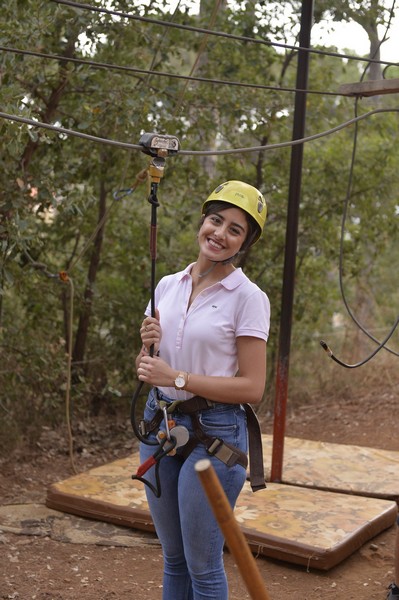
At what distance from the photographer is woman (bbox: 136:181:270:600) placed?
2510 millimetres

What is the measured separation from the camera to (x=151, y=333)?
2.58m

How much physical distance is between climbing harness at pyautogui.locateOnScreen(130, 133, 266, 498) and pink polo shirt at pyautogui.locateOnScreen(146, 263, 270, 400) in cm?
6

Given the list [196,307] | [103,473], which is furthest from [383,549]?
[196,307]

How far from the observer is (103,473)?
5031 millimetres

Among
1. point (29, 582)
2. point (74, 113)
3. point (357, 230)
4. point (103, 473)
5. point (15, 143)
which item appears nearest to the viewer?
point (29, 582)

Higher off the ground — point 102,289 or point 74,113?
point 74,113

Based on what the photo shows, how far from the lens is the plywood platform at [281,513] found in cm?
406

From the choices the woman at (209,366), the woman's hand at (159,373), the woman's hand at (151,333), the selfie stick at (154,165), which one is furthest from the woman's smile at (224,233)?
the woman's hand at (159,373)

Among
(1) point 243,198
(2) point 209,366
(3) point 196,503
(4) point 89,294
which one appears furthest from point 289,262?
(3) point 196,503

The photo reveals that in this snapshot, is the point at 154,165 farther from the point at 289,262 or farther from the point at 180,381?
the point at 289,262

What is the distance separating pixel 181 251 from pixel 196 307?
4.60 meters

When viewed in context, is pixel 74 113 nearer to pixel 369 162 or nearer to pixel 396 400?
pixel 369 162

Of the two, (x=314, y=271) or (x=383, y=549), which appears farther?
(x=314, y=271)

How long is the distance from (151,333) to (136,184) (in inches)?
108
